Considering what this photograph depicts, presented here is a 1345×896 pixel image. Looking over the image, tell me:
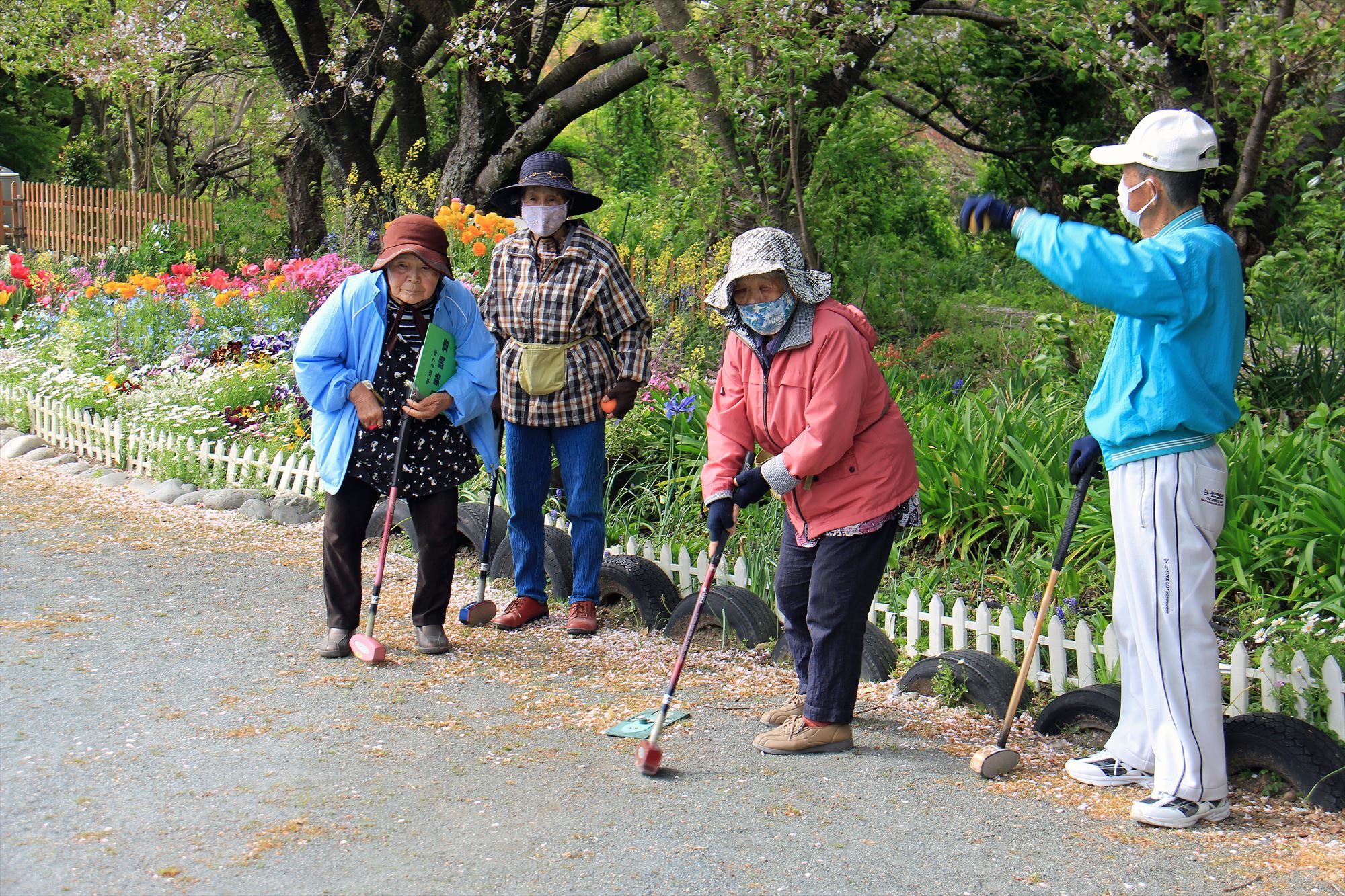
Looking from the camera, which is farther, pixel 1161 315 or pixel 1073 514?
pixel 1073 514

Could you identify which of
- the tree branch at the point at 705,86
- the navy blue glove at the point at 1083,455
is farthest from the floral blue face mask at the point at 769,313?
the tree branch at the point at 705,86

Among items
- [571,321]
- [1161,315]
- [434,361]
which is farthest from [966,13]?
[1161,315]

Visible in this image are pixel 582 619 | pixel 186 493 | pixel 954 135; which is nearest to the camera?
pixel 582 619

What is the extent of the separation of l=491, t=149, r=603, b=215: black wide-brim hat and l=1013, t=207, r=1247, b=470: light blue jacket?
2.24m

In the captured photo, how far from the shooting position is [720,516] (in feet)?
13.0

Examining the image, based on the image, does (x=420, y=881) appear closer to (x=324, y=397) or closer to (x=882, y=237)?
(x=324, y=397)

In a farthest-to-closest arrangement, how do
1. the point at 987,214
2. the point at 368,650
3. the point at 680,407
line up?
the point at 680,407 → the point at 368,650 → the point at 987,214

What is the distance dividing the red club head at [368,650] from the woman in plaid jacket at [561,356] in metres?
0.65

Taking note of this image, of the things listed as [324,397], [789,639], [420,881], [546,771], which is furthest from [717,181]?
[420,881]

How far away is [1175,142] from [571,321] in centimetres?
258

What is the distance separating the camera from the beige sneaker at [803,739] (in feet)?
12.9

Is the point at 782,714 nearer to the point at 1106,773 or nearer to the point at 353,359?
the point at 1106,773

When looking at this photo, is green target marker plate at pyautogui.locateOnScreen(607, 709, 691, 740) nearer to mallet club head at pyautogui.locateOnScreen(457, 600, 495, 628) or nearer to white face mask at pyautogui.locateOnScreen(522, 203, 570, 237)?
mallet club head at pyautogui.locateOnScreen(457, 600, 495, 628)

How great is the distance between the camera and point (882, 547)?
3.93 meters
